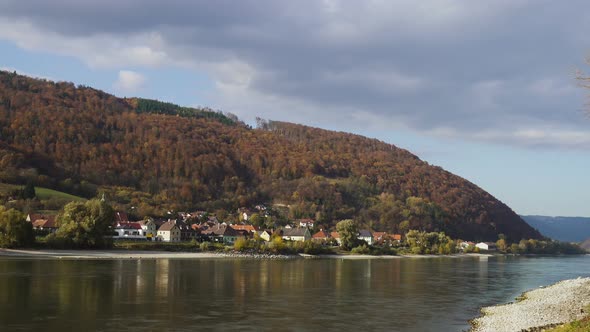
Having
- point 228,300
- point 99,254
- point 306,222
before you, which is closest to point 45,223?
point 99,254

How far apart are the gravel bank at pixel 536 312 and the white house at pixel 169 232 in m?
84.3

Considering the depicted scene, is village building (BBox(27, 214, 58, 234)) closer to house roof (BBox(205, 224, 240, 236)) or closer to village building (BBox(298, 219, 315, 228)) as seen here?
house roof (BBox(205, 224, 240, 236))

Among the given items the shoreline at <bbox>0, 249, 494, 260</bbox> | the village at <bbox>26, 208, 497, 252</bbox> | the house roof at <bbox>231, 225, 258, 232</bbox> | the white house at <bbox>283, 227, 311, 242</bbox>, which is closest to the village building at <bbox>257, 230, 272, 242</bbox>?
the village at <bbox>26, 208, 497, 252</bbox>

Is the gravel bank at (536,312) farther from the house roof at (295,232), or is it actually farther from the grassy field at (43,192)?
the grassy field at (43,192)

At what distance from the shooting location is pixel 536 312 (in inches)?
1299

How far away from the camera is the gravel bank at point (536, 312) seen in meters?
28.5

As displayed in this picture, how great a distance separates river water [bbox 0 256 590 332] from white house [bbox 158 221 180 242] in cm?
5587

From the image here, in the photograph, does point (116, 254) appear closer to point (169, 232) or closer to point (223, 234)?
point (169, 232)

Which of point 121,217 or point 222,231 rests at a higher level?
point 121,217

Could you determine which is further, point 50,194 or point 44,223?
point 50,194

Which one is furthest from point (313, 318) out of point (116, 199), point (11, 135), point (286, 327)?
point (11, 135)

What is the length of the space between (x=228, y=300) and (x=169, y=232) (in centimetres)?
8128

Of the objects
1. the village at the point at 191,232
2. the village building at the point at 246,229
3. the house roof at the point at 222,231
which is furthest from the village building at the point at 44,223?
the village building at the point at 246,229

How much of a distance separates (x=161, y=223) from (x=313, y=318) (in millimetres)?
96052
